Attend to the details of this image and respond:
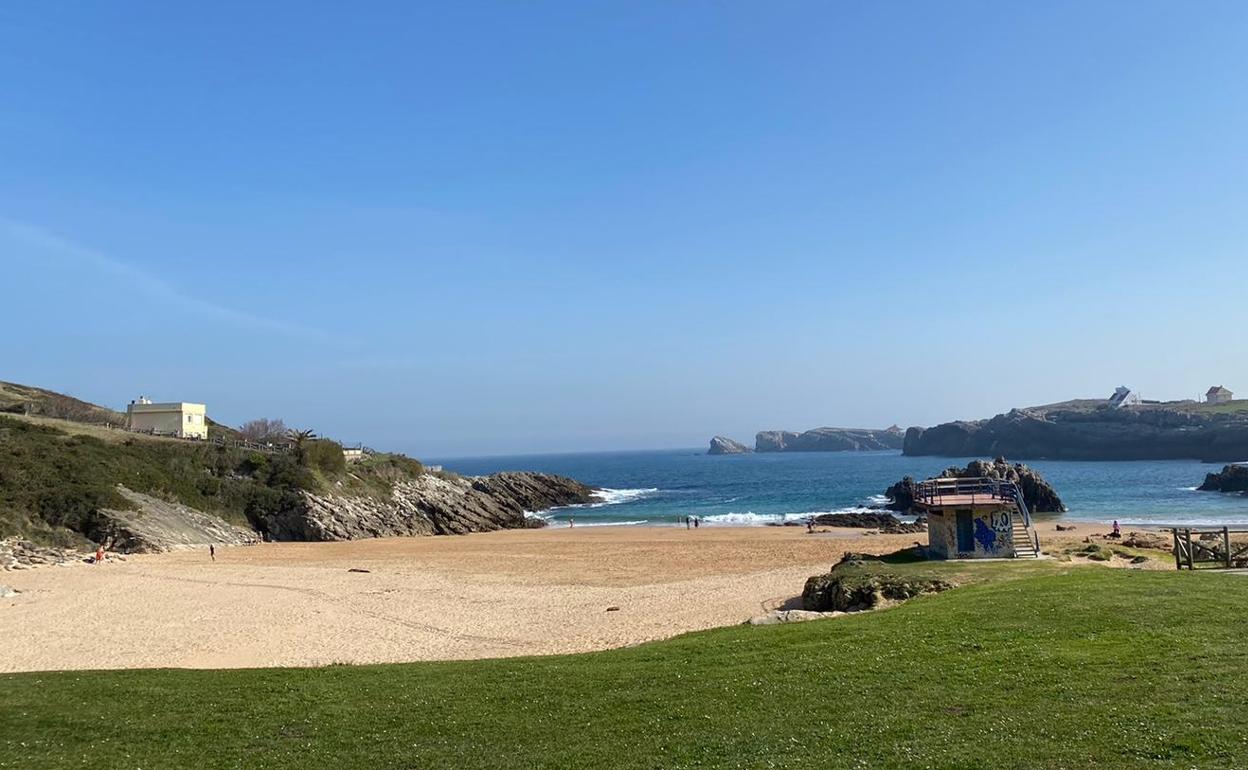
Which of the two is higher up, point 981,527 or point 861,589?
point 981,527

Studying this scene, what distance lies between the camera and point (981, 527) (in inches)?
1109

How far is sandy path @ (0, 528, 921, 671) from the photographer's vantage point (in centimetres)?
2117

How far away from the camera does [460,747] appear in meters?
9.59

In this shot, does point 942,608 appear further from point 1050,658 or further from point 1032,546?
point 1032,546

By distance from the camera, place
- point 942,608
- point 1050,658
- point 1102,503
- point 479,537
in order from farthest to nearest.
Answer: point 1102,503
point 479,537
point 942,608
point 1050,658

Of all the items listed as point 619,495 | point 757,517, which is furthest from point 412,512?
point 619,495

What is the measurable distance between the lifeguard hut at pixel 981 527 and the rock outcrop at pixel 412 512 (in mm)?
45180

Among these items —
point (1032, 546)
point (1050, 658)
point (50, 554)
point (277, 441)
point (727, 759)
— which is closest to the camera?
point (727, 759)

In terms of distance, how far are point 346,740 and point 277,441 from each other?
251 ft

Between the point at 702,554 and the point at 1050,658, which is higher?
the point at 1050,658

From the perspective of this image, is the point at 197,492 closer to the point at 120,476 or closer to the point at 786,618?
the point at 120,476

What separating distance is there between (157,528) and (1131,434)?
16983cm

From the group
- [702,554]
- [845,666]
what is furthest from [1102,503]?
[845,666]

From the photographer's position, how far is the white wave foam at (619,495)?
9772 cm
